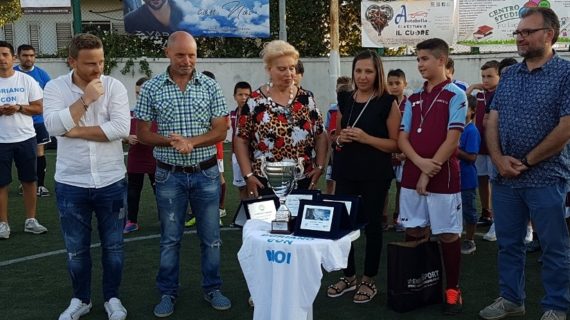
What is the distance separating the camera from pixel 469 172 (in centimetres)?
578

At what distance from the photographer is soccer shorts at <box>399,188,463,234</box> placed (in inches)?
168

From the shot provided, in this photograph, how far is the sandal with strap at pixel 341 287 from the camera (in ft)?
15.6

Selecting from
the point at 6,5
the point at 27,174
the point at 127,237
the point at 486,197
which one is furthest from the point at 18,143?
the point at 6,5

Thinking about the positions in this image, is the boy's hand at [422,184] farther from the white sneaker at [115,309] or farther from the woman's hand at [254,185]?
the white sneaker at [115,309]

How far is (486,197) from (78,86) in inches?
185

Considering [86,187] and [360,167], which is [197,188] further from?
[360,167]

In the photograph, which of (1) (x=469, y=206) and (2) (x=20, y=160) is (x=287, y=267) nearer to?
(1) (x=469, y=206)

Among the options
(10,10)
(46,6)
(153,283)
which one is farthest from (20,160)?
(10,10)

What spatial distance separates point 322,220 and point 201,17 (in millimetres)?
12491

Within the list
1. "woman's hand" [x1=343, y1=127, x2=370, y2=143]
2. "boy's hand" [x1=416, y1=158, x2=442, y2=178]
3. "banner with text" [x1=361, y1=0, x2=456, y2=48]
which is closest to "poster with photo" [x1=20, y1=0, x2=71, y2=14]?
"banner with text" [x1=361, y1=0, x2=456, y2=48]

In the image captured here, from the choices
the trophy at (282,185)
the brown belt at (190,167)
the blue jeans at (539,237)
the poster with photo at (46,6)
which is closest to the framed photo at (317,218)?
the trophy at (282,185)

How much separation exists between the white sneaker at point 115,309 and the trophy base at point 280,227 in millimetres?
1519

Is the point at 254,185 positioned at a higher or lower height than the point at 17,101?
lower

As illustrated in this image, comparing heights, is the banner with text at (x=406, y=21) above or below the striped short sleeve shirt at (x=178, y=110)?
above
